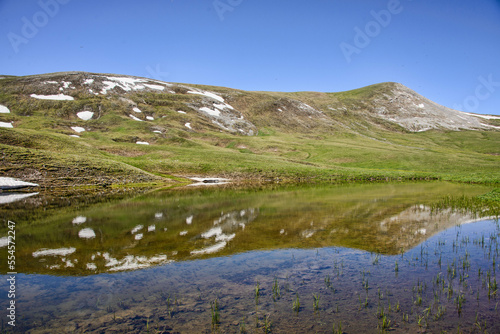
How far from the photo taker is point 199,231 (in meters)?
16.1

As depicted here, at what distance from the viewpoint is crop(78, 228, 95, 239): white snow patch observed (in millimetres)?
14711

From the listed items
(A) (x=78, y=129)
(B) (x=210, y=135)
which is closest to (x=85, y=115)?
(A) (x=78, y=129)

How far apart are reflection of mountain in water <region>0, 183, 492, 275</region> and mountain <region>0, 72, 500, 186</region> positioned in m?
23.6

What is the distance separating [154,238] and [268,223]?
6.79 m

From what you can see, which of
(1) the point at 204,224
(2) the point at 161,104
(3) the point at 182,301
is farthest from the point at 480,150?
(3) the point at 182,301

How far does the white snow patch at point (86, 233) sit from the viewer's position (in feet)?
48.3

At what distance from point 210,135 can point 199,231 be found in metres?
72.0

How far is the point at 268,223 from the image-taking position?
59.7ft

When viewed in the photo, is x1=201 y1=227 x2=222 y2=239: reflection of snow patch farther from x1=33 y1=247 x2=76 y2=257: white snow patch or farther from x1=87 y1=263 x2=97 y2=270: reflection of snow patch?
x1=33 y1=247 x2=76 y2=257: white snow patch

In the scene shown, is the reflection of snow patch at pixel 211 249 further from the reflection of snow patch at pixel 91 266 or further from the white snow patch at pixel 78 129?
the white snow patch at pixel 78 129

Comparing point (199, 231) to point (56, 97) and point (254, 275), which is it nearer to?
point (254, 275)

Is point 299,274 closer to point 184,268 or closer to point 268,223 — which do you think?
point 184,268

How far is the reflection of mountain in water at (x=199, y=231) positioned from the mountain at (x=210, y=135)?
77.3 feet

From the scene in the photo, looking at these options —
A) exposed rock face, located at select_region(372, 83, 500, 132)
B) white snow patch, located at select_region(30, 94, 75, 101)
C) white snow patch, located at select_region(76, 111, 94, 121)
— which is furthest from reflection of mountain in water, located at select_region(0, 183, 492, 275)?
exposed rock face, located at select_region(372, 83, 500, 132)
